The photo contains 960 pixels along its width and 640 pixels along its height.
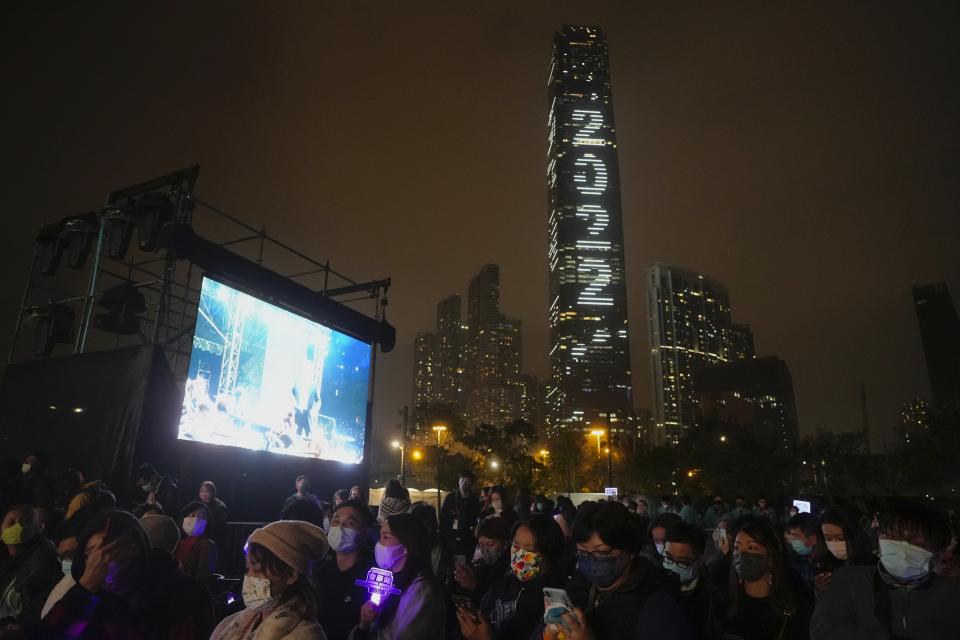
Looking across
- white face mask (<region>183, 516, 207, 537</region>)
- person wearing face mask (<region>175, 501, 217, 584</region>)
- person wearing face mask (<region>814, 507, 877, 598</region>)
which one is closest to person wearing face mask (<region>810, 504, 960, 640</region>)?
person wearing face mask (<region>814, 507, 877, 598</region>)

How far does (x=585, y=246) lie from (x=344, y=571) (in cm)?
18949

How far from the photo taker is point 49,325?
14.1m

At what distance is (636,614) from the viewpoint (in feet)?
7.95

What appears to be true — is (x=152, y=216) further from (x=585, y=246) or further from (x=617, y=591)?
(x=585, y=246)

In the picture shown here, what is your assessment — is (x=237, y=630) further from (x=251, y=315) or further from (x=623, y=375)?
(x=623, y=375)

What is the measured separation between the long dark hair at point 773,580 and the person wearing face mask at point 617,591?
114cm

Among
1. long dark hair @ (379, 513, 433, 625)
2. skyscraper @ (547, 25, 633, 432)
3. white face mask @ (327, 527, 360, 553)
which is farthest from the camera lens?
skyscraper @ (547, 25, 633, 432)

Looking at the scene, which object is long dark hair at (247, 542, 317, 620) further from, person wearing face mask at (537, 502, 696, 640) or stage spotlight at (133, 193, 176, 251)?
stage spotlight at (133, 193, 176, 251)

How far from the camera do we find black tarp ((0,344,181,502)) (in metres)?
10.9

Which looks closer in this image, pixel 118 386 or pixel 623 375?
pixel 118 386

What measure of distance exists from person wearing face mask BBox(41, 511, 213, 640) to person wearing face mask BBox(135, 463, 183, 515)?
7.11 meters

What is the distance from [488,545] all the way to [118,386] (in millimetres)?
10295

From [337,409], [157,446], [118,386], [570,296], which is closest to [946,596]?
[157,446]

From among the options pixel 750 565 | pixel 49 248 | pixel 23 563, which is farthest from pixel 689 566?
pixel 49 248
